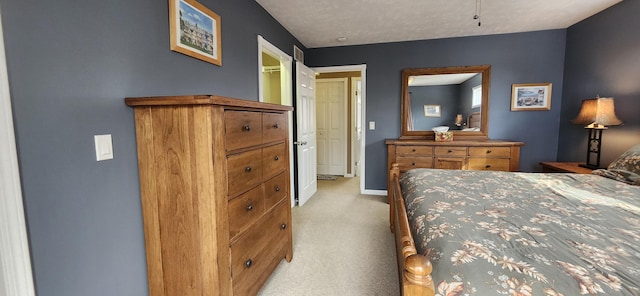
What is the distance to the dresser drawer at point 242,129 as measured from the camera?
4.45 feet

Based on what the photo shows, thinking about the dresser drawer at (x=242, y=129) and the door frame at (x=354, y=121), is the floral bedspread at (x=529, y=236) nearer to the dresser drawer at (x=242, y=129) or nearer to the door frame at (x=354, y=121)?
the dresser drawer at (x=242, y=129)

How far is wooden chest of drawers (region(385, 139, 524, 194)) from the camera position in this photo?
133 inches

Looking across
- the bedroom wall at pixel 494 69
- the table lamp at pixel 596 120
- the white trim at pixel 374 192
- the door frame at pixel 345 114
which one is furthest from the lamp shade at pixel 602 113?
the door frame at pixel 345 114

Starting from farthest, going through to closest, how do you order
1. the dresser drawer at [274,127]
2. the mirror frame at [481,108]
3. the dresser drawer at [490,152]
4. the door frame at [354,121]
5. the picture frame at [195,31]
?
the door frame at [354,121] < the mirror frame at [481,108] < the dresser drawer at [490,152] < the dresser drawer at [274,127] < the picture frame at [195,31]

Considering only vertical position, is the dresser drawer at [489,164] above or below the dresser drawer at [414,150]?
below

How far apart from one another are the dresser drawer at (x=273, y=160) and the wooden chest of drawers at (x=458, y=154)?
2005mm

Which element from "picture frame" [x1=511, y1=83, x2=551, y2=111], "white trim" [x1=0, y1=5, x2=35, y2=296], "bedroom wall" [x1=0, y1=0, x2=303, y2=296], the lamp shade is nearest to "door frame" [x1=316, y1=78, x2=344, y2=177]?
"picture frame" [x1=511, y1=83, x2=551, y2=111]

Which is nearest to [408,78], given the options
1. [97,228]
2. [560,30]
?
[560,30]

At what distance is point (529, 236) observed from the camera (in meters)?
1.08

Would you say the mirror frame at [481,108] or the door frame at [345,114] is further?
the door frame at [345,114]

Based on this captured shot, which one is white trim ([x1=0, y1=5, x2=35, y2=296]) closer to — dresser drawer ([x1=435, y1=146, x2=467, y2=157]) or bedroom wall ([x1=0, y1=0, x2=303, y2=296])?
bedroom wall ([x1=0, y1=0, x2=303, y2=296])

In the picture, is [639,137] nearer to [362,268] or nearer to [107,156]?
[362,268]

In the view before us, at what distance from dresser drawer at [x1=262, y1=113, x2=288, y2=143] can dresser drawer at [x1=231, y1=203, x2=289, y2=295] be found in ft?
1.73

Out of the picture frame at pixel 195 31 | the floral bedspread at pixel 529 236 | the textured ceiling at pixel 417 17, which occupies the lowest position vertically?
the floral bedspread at pixel 529 236
